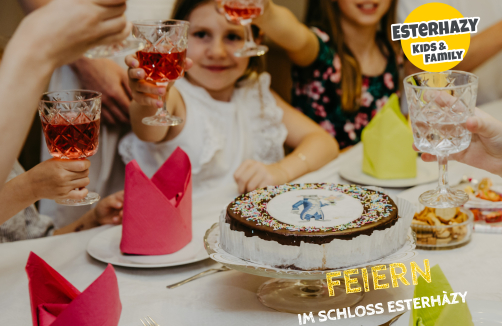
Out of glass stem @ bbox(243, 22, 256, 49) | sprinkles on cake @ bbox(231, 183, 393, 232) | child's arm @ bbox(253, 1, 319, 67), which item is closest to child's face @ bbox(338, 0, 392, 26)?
child's arm @ bbox(253, 1, 319, 67)

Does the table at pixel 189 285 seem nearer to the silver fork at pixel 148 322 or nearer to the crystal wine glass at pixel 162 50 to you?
the silver fork at pixel 148 322

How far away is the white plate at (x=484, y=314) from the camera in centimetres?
80

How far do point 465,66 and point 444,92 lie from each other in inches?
82.7

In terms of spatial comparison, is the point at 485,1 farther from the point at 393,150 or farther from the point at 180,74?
the point at 180,74

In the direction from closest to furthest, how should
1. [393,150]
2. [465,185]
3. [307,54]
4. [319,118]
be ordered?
[465,185] → [393,150] → [307,54] → [319,118]

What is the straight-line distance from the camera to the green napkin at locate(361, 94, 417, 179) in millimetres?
1548

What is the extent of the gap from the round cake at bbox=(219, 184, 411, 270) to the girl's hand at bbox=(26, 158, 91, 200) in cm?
30

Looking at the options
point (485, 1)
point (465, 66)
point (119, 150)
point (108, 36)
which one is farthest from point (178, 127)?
point (485, 1)

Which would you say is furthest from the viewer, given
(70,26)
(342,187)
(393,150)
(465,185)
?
(393,150)

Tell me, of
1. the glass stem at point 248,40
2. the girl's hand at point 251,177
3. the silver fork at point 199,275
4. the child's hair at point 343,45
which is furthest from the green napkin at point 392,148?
the child's hair at point 343,45

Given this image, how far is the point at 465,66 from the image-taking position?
2791 millimetres

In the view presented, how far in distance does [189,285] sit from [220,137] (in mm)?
1213

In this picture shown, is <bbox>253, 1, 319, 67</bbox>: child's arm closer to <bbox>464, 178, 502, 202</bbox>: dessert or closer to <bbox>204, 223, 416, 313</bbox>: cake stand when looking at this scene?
<bbox>464, 178, 502, 202</bbox>: dessert

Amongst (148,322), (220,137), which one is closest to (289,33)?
(220,137)
